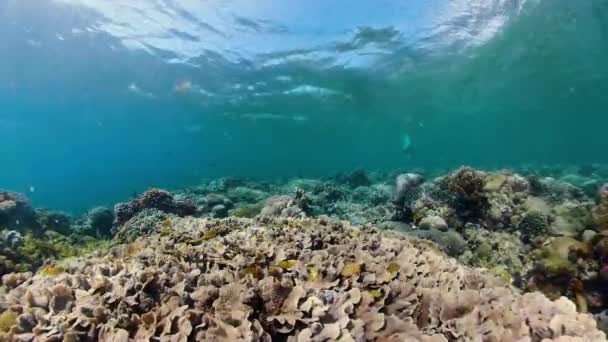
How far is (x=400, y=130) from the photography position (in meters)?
69.6

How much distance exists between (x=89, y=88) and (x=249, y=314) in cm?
3559

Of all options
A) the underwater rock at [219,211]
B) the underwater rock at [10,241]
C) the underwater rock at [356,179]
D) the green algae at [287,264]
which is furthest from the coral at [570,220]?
the underwater rock at [356,179]

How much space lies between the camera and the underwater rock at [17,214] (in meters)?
10.7

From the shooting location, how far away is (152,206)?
10.3m

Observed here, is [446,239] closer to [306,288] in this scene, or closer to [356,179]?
[306,288]

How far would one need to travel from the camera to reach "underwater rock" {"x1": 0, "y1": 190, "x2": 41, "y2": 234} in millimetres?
10727

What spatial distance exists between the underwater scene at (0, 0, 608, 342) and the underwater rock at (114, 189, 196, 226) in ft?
0.16

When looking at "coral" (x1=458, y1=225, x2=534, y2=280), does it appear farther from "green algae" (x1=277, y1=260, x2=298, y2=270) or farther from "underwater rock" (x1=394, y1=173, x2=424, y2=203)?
"green algae" (x1=277, y1=260, x2=298, y2=270)

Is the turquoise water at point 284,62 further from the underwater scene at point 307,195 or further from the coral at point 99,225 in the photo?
the coral at point 99,225

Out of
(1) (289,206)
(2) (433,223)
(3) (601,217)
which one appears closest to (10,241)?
(1) (289,206)

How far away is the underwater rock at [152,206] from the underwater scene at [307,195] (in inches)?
1.9

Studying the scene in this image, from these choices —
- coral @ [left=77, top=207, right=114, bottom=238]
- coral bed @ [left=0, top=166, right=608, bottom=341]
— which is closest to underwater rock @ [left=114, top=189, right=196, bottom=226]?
coral @ [left=77, top=207, right=114, bottom=238]

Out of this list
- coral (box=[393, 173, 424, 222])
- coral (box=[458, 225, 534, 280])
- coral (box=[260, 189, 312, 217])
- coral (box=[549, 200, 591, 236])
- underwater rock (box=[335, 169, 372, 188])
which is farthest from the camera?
underwater rock (box=[335, 169, 372, 188])

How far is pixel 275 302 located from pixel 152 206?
8291 mm
